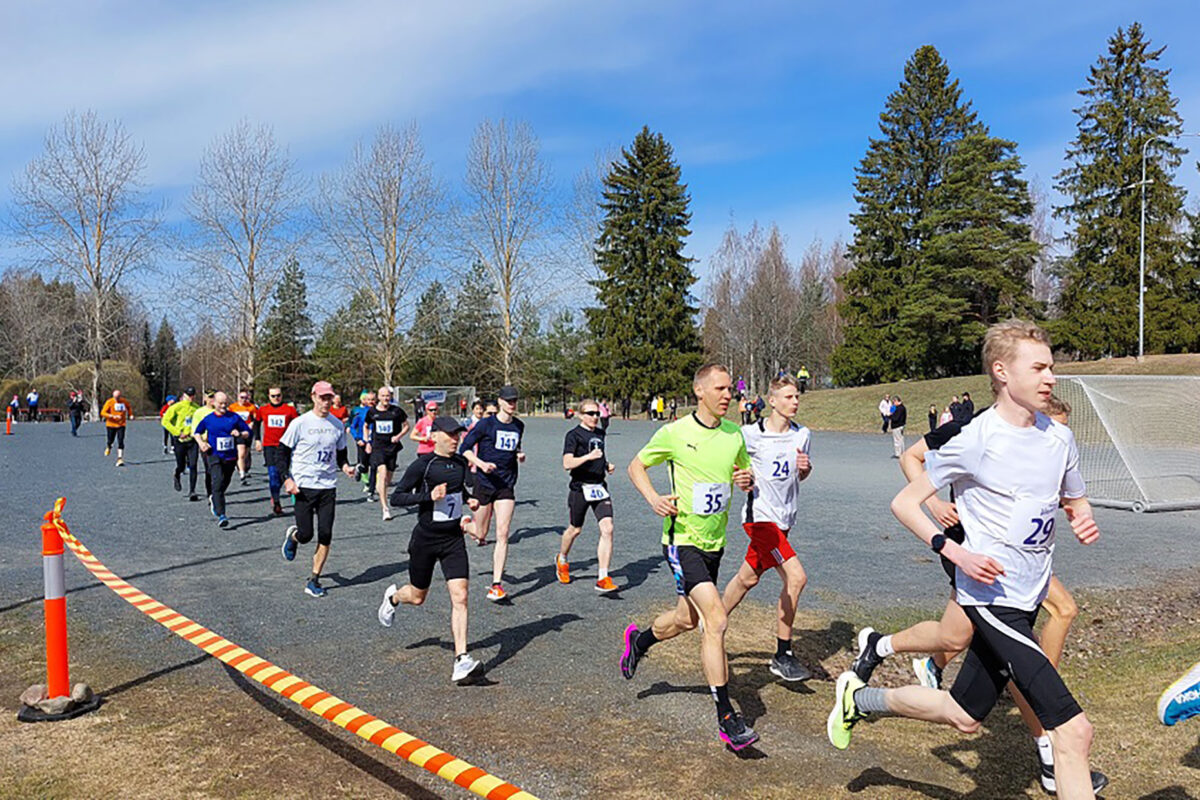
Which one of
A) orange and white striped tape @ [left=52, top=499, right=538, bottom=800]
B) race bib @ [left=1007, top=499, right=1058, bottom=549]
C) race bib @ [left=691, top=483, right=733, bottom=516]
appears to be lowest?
orange and white striped tape @ [left=52, top=499, right=538, bottom=800]

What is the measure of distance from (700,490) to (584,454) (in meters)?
3.89

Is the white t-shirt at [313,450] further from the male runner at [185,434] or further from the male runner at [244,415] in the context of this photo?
the male runner at [185,434]

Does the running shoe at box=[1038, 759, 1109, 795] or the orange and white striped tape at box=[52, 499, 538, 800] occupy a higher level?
the orange and white striped tape at box=[52, 499, 538, 800]

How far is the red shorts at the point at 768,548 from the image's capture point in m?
6.10

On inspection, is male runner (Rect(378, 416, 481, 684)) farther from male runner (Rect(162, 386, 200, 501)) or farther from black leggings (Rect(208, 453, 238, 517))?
male runner (Rect(162, 386, 200, 501))

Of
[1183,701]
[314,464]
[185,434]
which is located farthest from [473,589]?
[185,434]

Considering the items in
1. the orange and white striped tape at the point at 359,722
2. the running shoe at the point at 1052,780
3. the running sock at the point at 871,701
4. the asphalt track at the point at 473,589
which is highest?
the running sock at the point at 871,701

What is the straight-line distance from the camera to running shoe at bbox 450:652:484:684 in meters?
5.81

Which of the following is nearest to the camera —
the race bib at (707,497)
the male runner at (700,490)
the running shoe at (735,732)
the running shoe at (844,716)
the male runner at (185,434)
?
the running shoe at (844,716)

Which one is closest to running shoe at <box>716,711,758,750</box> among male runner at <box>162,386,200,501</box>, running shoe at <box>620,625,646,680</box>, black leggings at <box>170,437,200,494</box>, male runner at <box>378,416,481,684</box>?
running shoe at <box>620,625,646,680</box>

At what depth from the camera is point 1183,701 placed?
3414 millimetres

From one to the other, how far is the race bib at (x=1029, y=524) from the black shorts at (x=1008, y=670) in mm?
282

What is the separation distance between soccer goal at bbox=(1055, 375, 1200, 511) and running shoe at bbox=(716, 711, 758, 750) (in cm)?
1407

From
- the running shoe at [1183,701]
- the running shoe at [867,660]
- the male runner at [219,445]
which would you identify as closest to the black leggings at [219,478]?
the male runner at [219,445]
